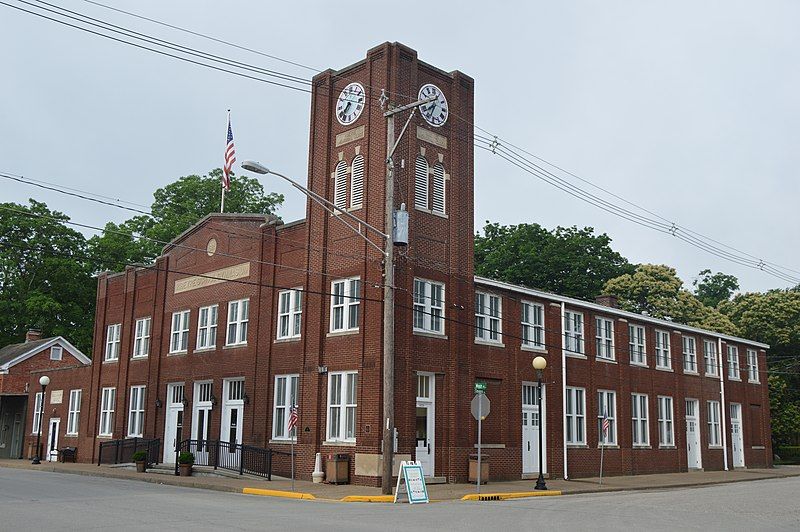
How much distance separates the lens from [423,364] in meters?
27.1

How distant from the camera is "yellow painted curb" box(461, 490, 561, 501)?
22.7 meters

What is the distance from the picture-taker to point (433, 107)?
2927 centimetres

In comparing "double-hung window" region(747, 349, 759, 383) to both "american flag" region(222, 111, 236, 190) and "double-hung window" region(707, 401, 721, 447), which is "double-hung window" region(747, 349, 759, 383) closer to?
"double-hung window" region(707, 401, 721, 447)

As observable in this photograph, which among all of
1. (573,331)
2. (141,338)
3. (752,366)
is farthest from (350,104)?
(752,366)

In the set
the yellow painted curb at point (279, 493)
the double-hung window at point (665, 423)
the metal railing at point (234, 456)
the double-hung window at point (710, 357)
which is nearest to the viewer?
the yellow painted curb at point (279, 493)

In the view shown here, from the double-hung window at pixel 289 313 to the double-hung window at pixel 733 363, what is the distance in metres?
25.8

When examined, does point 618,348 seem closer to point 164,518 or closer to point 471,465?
point 471,465

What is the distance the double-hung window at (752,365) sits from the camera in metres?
46.1

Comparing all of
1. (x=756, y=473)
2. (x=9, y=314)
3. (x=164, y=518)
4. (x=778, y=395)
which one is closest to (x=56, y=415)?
(x=9, y=314)

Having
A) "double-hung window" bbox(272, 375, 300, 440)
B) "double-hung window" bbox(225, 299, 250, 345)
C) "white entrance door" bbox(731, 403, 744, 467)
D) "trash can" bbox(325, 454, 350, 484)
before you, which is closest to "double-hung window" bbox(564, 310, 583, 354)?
"double-hung window" bbox(272, 375, 300, 440)

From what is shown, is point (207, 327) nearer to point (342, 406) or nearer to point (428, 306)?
point (342, 406)

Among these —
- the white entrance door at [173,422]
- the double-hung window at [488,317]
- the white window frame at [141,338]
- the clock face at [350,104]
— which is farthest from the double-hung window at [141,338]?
the double-hung window at [488,317]

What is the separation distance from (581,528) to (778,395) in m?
43.3

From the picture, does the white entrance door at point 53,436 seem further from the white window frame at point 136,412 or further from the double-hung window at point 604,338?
the double-hung window at point 604,338
